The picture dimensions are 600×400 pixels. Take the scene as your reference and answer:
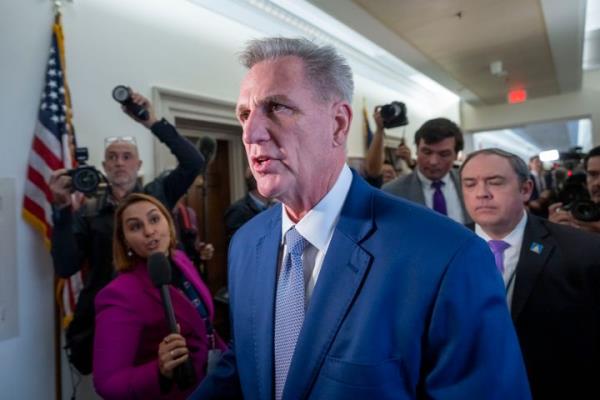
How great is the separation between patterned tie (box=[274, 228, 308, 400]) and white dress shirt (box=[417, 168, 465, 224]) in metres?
1.50

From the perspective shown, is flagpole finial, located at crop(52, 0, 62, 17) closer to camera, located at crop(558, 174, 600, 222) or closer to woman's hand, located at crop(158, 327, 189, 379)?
woman's hand, located at crop(158, 327, 189, 379)

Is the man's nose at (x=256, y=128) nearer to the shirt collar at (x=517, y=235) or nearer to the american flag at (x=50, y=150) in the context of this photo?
the shirt collar at (x=517, y=235)

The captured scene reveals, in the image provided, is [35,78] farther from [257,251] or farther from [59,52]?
[257,251]

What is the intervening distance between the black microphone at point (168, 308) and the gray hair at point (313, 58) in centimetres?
83

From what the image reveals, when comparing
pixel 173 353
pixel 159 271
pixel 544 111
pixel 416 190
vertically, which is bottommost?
pixel 173 353

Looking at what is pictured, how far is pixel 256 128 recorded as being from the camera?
0.79 metres

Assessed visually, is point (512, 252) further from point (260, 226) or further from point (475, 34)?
point (475, 34)

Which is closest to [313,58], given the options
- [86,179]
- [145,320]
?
[145,320]

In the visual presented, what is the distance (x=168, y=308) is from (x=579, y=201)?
1.77 meters

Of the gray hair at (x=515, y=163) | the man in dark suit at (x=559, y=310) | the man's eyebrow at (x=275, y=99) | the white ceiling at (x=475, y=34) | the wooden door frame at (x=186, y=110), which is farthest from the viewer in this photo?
the white ceiling at (x=475, y=34)

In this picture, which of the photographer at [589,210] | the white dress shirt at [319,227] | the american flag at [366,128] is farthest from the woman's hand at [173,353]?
the american flag at [366,128]

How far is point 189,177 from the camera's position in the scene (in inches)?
91.6

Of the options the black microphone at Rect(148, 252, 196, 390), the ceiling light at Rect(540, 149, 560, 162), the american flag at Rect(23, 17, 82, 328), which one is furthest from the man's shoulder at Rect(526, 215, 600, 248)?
the ceiling light at Rect(540, 149, 560, 162)

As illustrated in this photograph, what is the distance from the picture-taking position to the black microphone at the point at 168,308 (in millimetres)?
1319
